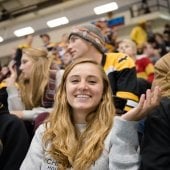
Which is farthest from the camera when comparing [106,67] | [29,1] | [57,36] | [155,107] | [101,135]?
[57,36]

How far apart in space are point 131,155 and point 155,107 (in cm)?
25

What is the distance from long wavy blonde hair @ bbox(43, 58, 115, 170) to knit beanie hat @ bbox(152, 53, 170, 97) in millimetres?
374

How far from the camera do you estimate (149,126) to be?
1699 mm

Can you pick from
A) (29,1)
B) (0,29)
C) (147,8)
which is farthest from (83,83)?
(0,29)

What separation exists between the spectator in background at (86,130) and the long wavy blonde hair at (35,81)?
94cm

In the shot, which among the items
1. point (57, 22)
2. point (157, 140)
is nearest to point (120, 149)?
point (157, 140)

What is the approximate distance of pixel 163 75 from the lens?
1830 millimetres

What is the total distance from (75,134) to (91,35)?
3.89 feet

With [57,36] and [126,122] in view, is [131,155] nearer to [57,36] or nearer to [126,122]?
[126,122]

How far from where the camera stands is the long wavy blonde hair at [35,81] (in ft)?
10.4

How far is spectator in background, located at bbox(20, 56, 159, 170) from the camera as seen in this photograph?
1.75 meters

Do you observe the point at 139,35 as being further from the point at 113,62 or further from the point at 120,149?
the point at 120,149

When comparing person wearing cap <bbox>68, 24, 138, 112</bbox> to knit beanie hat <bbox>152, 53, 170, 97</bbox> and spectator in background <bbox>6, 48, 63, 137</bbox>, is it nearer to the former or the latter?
spectator in background <bbox>6, 48, 63, 137</bbox>

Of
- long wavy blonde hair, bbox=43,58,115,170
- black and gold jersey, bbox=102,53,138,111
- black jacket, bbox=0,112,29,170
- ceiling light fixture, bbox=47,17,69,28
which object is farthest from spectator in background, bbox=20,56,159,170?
ceiling light fixture, bbox=47,17,69,28
